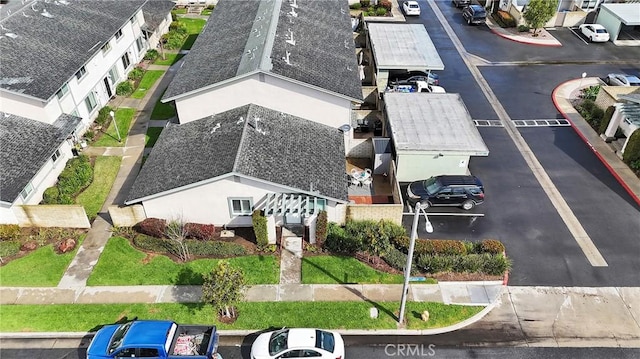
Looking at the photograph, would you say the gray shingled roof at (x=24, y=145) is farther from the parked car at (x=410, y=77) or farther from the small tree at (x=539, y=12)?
the small tree at (x=539, y=12)

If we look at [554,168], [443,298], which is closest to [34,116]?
[443,298]

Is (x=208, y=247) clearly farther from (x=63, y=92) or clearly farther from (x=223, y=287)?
(x=63, y=92)

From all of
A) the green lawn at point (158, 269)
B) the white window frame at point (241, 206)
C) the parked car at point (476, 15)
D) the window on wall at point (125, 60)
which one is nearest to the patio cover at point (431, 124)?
the white window frame at point (241, 206)

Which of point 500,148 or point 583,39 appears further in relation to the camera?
point 583,39

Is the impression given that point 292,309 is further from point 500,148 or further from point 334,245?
point 500,148

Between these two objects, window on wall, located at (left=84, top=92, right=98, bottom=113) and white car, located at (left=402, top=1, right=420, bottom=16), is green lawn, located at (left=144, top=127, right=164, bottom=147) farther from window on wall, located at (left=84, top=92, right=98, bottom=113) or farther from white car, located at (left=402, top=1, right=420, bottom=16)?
white car, located at (left=402, top=1, right=420, bottom=16)

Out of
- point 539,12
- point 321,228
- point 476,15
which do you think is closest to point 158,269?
point 321,228

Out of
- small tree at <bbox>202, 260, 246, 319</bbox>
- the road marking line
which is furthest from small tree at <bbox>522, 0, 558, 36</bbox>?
small tree at <bbox>202, 260, 246, 319</bbox>
